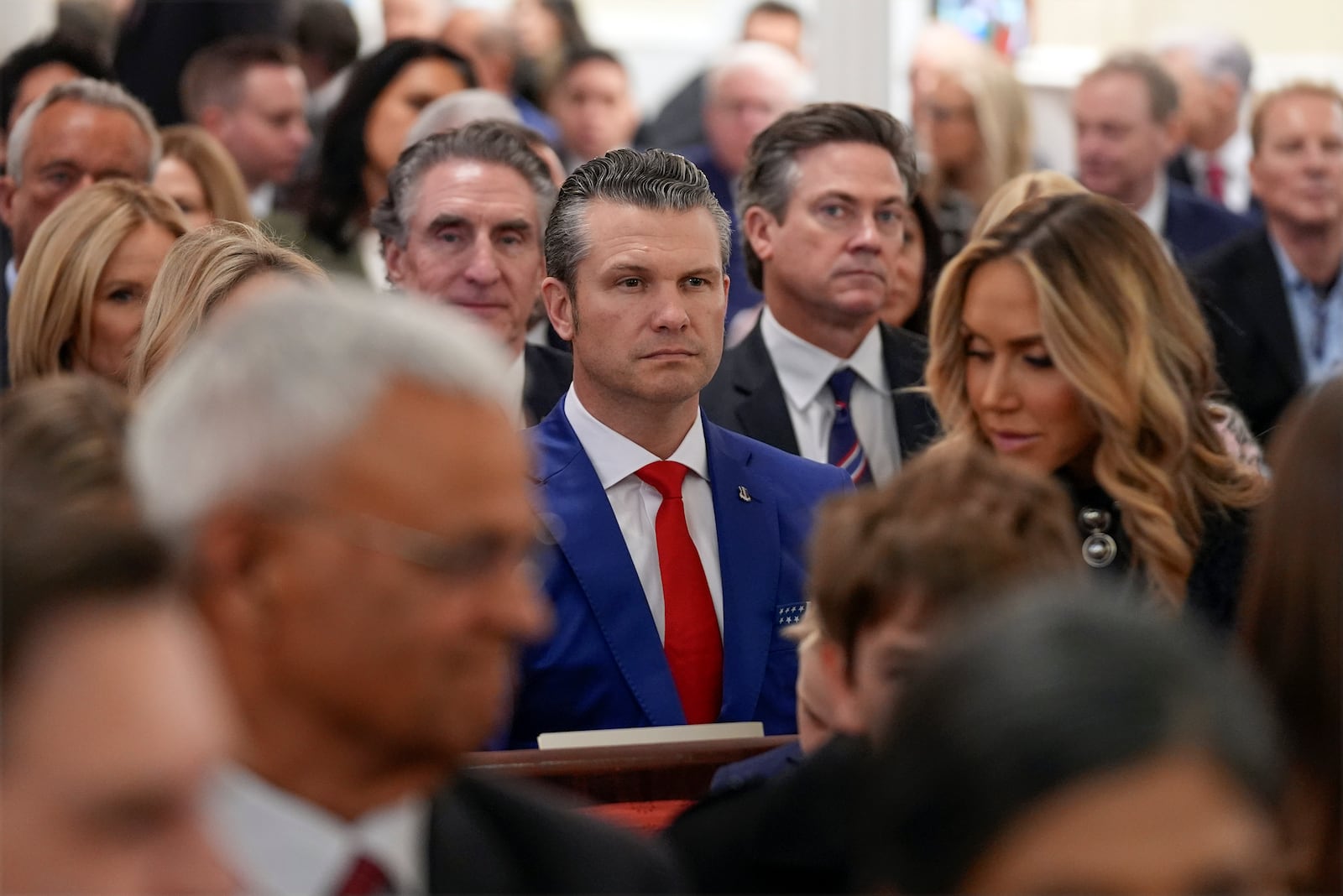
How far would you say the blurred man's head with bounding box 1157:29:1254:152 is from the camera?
888cm

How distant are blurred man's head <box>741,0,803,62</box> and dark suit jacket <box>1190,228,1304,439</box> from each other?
13.9 ft

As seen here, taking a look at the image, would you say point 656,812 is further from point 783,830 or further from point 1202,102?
point 1202,102

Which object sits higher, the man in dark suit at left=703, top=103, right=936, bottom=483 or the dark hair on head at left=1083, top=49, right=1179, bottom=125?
the dark hair on head at left=1083, top=49, right=1179, bottom=125

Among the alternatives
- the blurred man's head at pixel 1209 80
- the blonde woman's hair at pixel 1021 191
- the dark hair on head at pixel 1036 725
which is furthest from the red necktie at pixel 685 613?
the blurred man's head at pixel 1209 80

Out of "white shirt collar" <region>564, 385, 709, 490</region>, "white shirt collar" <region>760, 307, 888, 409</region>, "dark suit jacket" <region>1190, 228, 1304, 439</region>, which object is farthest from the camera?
"dark suit jacket" <region>1190, 228, 1304, 439</region>

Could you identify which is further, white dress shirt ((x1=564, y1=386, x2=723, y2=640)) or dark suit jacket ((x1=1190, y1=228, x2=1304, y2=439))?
dark suit jacket ((x1=1190, y1=228, x2=1304, y2=439))

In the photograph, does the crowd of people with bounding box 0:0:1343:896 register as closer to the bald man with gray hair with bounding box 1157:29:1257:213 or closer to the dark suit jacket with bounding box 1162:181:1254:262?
the dark suit jacket with bounding box 1162:181:1254:262

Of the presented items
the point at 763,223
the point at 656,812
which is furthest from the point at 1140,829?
the point at 763,223

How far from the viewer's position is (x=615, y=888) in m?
1.61

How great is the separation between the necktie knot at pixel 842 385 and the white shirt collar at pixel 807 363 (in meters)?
0.01

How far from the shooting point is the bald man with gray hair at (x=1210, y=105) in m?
8.68

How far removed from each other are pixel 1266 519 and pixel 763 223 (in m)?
2.92

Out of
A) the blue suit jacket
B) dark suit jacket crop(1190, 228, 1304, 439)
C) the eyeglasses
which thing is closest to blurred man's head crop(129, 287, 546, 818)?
the eyeglasses

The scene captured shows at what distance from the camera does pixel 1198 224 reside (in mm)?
6762
